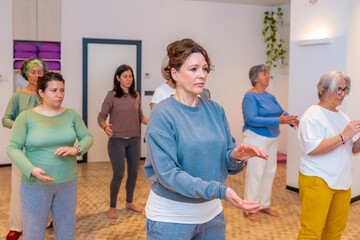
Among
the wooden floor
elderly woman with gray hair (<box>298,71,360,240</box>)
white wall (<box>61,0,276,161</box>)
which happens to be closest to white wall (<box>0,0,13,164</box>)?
white wall (<box>61,0,276,161</box>)

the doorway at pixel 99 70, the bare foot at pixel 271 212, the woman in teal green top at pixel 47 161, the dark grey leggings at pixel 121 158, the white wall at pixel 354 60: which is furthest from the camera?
the doorway at pixel 99 70

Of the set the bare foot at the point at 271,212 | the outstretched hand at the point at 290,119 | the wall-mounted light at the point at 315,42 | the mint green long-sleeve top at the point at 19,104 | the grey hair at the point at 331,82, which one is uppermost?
the wall-mounted light at the point at 315,42

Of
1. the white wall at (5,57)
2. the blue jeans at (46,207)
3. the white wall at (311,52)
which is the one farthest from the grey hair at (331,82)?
the white wall at (5,57)

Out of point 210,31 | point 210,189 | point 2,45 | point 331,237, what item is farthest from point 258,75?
point 2,45

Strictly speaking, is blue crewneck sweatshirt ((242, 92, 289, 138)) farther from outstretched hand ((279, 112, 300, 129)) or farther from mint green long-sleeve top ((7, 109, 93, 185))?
mint green long-sleeve top ((7, 109, 93, 185))

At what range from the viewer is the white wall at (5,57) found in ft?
21.0

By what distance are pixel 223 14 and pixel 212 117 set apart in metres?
5.92

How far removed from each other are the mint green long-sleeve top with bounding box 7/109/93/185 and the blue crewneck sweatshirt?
1803 mm

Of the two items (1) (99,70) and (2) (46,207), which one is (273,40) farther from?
(2) (46,207)

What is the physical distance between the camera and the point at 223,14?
7.38 meters

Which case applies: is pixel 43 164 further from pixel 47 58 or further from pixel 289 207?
pixel 47 58

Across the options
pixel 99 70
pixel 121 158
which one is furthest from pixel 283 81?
pixel 121 158

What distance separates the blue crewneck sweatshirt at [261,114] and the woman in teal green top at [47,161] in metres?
1.76

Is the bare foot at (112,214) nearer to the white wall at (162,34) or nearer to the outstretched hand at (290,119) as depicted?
the outstretched hand at (290,119)
